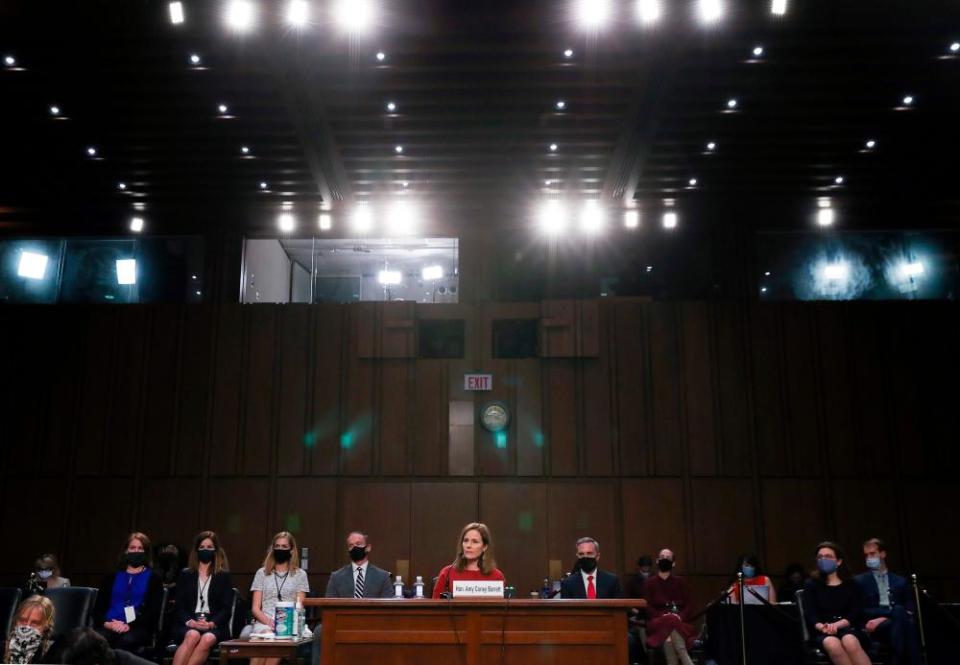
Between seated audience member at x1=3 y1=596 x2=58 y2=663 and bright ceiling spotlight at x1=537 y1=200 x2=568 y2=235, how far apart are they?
333 inches

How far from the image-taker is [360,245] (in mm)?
11828

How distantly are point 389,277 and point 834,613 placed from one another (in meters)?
7.18

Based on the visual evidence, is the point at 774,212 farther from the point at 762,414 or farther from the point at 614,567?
the point at 614,567

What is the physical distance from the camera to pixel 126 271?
1165 centimetres

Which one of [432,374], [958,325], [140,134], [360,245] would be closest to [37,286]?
[140,134]

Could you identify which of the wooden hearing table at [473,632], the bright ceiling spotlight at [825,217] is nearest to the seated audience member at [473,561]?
the wooden hearing table at [473,632]

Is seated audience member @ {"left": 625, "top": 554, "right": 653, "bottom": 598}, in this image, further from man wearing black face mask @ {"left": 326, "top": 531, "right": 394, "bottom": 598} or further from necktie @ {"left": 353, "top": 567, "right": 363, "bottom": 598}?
necktie @ {"left": 353, "top": 567, "right": 363, "bottom": 598}

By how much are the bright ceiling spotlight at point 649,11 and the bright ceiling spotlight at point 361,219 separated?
5.14 metres

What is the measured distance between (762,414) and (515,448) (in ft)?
11.0

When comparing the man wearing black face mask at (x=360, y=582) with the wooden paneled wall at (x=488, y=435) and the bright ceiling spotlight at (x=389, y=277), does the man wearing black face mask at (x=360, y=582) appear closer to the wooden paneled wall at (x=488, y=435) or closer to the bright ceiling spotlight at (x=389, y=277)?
the wooden paneled wall at (x=488, y=435)

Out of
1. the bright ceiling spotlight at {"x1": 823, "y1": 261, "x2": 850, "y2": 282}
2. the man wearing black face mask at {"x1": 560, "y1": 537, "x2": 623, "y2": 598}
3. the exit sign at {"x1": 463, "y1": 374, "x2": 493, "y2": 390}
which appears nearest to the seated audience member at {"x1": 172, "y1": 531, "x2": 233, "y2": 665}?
the man wearing black face mask at {"x1": 560, "y1": 537, "x2": 623, "y2": 598}

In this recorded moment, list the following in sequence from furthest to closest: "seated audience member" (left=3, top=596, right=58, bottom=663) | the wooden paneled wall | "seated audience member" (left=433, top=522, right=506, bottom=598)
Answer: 1. the wooden paneled wall
2. "seated audience member" (left=433, top=522, right=506, bottom=598)
3. "seated audience member" (left=3, top=596, right=58, bottom=663)

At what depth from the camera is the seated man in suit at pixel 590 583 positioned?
6.98m

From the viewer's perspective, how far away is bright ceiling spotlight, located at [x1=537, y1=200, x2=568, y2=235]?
11.6m
